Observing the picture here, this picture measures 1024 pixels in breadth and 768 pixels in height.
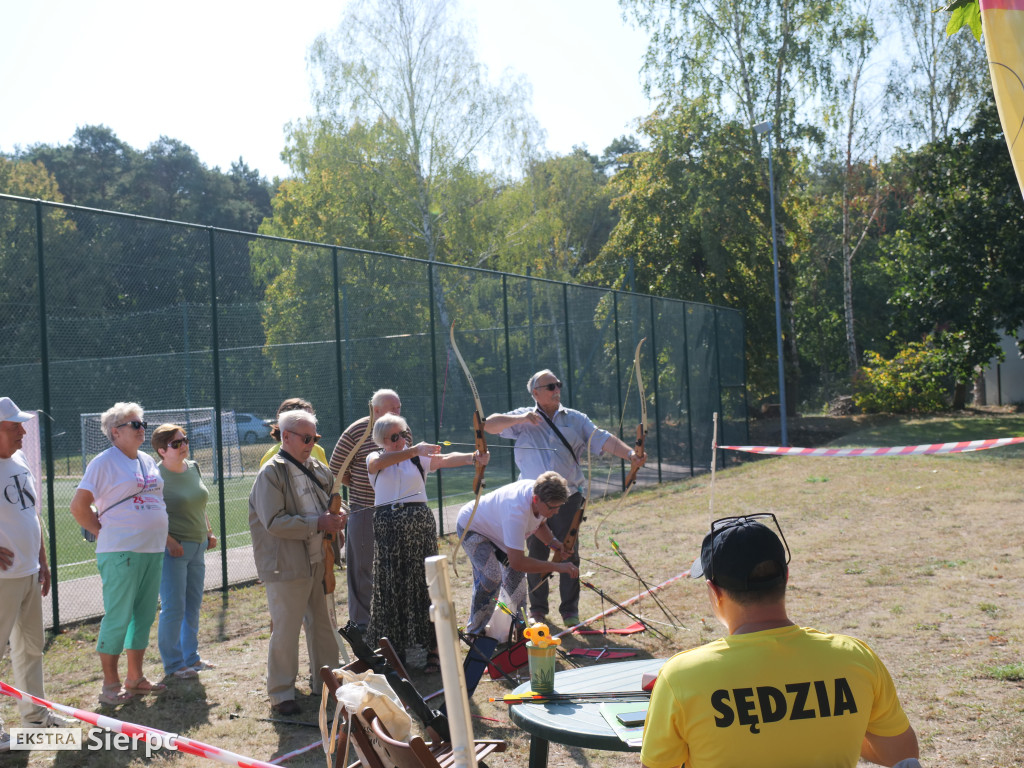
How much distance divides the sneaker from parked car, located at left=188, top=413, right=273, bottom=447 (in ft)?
13.7

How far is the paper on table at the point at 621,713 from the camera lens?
2.54m

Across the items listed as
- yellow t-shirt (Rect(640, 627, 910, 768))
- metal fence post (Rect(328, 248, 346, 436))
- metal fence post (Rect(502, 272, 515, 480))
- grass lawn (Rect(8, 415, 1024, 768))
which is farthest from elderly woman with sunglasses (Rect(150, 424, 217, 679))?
metal fence post (Rect(502, 272, 515, 480))

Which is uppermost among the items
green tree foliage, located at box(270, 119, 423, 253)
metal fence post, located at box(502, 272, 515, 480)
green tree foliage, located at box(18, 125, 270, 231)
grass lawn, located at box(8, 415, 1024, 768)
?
→ green tree foliage, located at box(18, 125, 270, 231)

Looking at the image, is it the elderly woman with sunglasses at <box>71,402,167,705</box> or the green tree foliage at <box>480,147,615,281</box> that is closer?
the elderly woman with sunglasses at <box>71,402,167,705</box>

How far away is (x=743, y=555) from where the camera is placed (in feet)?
5.90

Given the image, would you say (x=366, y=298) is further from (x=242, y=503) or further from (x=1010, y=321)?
(x=1010, y=321)

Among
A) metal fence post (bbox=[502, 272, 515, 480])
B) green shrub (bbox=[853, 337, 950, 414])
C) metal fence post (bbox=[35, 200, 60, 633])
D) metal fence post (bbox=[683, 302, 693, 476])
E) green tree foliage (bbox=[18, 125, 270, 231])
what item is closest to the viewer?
metal fence post (bbox=[35, 200, 60, 633])

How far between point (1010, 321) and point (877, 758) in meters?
20.7

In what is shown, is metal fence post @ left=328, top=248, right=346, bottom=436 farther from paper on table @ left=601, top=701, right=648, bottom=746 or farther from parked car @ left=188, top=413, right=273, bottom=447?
paper on table @ left=601, top=701, right=648, bottom=746

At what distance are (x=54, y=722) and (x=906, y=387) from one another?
24042 mm

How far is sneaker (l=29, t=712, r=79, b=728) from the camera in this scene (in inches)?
156

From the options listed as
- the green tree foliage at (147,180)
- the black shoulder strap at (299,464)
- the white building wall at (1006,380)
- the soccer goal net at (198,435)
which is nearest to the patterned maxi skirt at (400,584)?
the black shoulder strap at (299,464)

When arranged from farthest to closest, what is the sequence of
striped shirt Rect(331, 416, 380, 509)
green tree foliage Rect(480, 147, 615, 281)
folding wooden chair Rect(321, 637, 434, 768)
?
green tree foliage Rect(480, 147, 615, 281) < striped shirt Rect(331, 416, 380, 509) < folding wooden chair Rect(321, 637, 434, 768)

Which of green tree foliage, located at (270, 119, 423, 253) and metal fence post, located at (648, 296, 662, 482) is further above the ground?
green tree foliage, located at (270, 119, 423, 253)
